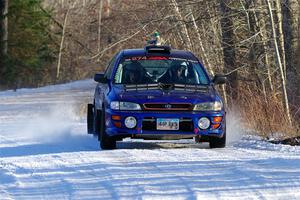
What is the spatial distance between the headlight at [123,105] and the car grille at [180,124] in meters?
0.22

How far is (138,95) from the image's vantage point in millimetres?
12961

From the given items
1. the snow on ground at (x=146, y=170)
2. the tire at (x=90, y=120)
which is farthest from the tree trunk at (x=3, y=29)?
the tire at (x=90, y=120)

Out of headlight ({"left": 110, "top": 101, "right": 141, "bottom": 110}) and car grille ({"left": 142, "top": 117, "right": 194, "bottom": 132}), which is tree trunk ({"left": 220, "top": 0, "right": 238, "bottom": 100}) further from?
headlight ({"left": 110, "top": 101, "right": 141, "bottom": 110})

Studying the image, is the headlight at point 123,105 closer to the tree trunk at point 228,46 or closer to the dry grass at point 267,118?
the dry grass at point 267,118

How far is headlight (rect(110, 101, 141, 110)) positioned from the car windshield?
1.10 meters

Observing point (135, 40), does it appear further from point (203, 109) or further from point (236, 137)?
point (203, 109)

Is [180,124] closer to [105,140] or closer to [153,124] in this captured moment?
[153,124]

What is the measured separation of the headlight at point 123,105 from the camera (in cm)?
1278

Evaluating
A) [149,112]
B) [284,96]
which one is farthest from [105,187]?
[284,96]

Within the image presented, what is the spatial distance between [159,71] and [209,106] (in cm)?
152

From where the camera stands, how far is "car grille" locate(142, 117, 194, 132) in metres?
12.8

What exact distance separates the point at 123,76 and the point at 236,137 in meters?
2.67

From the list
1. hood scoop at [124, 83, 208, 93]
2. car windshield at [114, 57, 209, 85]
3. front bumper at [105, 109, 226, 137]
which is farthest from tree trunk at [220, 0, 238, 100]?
front bumper at [105, 109, 226, 137]

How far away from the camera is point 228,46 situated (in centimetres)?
2223
